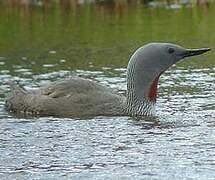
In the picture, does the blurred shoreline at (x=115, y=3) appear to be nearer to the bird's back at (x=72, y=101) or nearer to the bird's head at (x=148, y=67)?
the bird's back at (x=72, y=101)

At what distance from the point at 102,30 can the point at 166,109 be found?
30.3 feet

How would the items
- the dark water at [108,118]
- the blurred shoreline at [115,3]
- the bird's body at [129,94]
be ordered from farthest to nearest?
the blurred shoreline at [115,3] < the bird's body at [129,94] < the dark water at [108,118]

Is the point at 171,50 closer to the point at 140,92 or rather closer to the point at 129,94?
the point at 140,92

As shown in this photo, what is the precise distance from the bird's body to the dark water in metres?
0.25

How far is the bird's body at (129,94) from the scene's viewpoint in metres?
10.9

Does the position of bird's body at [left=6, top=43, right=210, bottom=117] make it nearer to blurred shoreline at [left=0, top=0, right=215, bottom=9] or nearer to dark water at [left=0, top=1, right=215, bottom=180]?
dark water at [left=0, top=1, right=215, bottom=180]

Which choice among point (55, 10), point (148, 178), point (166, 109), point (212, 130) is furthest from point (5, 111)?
point (55, 10)

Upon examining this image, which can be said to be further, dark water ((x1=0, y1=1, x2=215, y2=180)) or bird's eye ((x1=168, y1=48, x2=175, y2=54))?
bird's eye ((x1=168, y1=48, x2=175, y2=54))

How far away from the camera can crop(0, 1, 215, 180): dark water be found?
827 centimetres

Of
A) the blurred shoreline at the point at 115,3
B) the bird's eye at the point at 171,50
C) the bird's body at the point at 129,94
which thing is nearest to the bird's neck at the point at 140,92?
the bird's body at the point at 129,94

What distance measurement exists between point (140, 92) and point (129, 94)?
14 centimetres

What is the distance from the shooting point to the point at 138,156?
28.4 ft

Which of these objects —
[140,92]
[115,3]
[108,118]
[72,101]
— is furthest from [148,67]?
[115,3]

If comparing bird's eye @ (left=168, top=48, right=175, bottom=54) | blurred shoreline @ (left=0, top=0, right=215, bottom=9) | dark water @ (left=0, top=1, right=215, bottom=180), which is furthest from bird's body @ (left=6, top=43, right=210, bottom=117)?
blurred shoreline @ (left=0, top=0, right=215, bottom=9)
